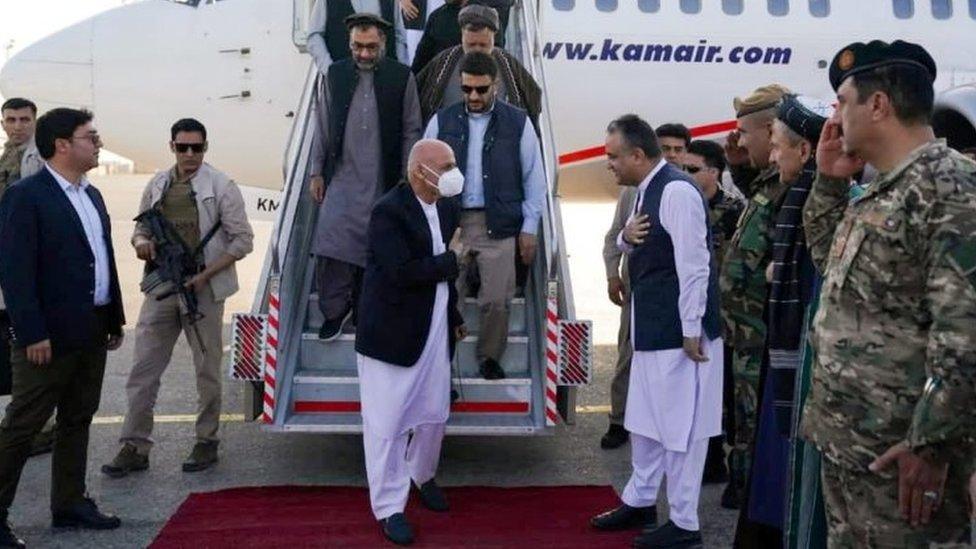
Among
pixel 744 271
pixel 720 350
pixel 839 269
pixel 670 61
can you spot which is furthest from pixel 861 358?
pixel 670 61

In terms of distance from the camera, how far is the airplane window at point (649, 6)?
10.5m

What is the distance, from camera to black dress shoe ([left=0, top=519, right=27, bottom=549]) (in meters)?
4.84

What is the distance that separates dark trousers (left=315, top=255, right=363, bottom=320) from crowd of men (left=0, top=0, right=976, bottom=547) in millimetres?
14

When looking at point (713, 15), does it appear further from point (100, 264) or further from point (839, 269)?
point (839, 269)

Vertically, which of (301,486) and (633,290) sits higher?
(633,290)

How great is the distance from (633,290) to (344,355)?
1.90m

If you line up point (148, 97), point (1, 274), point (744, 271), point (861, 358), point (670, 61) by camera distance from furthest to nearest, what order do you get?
point (670, 61)
point (148, 97)
point (744, 271)
point (1, 274)
point (861, 358)

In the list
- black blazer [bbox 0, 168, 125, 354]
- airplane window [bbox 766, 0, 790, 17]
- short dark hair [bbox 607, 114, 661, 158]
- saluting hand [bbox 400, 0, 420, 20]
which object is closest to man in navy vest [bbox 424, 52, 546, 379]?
short dark hair [bbox 607, 114, 661, 158]

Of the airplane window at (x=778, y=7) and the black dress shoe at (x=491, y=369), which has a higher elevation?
the airplane window at (x=778, y=7)

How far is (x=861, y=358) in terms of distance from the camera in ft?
9.26

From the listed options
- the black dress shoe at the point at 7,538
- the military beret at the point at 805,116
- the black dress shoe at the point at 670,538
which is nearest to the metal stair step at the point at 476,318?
the black dress shoe at the point at 670,538

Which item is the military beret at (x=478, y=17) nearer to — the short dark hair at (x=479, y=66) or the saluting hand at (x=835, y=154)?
the short dark hair at (x=479, y=66)

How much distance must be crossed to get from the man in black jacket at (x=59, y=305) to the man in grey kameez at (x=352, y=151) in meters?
1.20

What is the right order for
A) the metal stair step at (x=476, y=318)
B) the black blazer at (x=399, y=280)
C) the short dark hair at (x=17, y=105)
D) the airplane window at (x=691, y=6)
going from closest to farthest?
the black blazer at (x=399, y=280) → the metal stair step at (x=476, y=318) → the short dark hair at (x=17, y=105) → the airplane window at (x=691, y=6)
